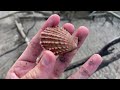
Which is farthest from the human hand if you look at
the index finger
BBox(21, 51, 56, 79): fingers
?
BBox(21, 51, 56, 79): fingers

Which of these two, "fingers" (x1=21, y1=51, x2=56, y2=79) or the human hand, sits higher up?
"fingers" (x1=21, y1=51, x2=56, y2=79)

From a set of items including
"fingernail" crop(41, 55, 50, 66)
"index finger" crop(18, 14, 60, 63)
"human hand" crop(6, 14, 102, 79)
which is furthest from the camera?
"index finger" crop(18, 14, 60, 63)

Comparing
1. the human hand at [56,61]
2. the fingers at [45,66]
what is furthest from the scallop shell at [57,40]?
the fingers at [45,66]

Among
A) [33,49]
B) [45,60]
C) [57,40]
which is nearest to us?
[45,60]

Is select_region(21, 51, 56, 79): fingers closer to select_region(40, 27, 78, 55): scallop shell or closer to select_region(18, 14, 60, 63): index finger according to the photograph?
select_region(40, 27, 78, 55): scallop shell

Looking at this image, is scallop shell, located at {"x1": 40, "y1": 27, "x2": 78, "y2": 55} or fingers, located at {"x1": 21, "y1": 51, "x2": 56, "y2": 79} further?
scallop shell, located at {"x1": 40, "y1": 27, "x2": 78, "y2": 55}

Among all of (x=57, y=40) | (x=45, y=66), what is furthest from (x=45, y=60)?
(x=57, y=40)

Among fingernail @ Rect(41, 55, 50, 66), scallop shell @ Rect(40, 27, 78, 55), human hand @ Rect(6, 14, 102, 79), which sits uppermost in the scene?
fingernail @ Rect(41, 55, 50, 66)

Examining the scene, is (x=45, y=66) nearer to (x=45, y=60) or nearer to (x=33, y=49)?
(x=45, y=60)
